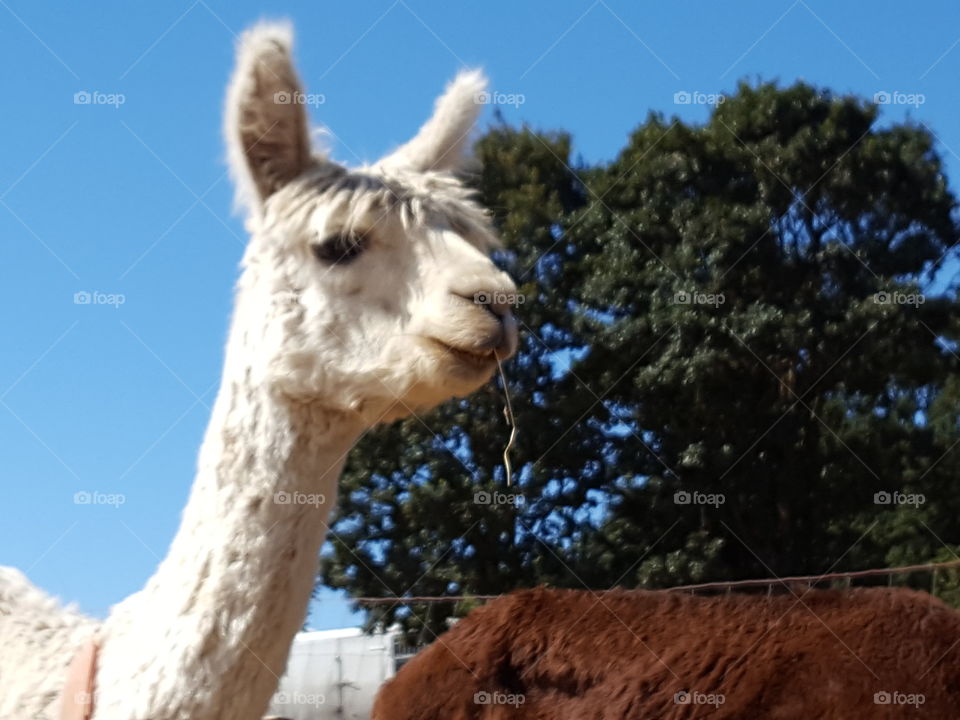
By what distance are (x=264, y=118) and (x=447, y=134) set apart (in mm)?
638

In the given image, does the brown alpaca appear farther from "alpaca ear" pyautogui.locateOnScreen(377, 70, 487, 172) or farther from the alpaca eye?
the alpaca eye

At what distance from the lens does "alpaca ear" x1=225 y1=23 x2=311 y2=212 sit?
2.76m

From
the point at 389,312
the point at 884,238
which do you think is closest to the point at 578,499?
the point at 884,238

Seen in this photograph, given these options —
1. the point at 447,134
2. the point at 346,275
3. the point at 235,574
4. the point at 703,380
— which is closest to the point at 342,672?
the point at 703,380

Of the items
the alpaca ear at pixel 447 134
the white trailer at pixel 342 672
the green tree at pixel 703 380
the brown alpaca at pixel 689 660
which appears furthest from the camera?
the green tree at pixel 703 380

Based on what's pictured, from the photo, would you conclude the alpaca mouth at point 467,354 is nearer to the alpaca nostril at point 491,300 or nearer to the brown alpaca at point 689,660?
the alpaca nostril at point 491,300

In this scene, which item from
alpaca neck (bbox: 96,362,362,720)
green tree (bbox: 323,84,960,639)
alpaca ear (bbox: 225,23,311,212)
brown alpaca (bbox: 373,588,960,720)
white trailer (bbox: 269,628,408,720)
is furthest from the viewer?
green tree (bbox: 323,84,960,639)

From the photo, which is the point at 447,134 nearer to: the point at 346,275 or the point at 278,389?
the point at 346,275

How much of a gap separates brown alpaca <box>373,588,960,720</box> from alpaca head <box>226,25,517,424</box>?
392cm

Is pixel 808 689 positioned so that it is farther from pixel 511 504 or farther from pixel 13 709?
pixel 511 504

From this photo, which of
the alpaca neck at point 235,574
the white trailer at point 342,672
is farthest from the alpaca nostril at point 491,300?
the white trailer at point 342,672

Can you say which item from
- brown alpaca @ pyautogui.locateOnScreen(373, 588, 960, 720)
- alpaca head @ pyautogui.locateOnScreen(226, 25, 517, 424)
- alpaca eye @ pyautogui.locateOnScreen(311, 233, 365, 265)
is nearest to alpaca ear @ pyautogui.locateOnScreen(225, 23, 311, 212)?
alpaca head @ pyautogui.locateOnScreen(226, 25, 517, 424)

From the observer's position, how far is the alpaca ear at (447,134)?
3.28m

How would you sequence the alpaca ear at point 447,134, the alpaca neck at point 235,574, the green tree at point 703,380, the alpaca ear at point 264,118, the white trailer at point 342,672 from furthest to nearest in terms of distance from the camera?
the green tree at point 703,380, the white trailer at point 342,672, the alpaca ear at point 447,134, the alpaca ear at point 264,118, the alpaca neck at point 235,574
